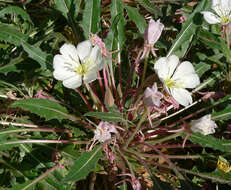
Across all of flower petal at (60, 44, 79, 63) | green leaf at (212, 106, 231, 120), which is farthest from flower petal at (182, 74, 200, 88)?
flower petal at (60, 44, 79, 63)

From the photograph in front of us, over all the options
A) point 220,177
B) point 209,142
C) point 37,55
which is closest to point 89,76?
point 37,55

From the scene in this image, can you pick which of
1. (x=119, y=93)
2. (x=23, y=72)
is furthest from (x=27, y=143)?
(x=119, y=93)

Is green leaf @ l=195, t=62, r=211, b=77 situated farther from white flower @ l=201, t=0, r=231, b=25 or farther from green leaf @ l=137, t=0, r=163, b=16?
green leaf @ l=137, t=0, r=163, b=16

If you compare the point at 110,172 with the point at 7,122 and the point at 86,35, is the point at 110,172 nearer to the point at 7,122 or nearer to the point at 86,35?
the point at 7,122

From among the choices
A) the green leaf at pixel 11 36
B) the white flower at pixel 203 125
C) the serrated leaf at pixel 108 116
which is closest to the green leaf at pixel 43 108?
the serrated leaf at pixel 108 116

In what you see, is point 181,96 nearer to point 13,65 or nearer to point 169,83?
point 169,83

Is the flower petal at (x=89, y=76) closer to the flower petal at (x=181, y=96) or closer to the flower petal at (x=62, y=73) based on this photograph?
the flower petal at (x=62, y=73)
